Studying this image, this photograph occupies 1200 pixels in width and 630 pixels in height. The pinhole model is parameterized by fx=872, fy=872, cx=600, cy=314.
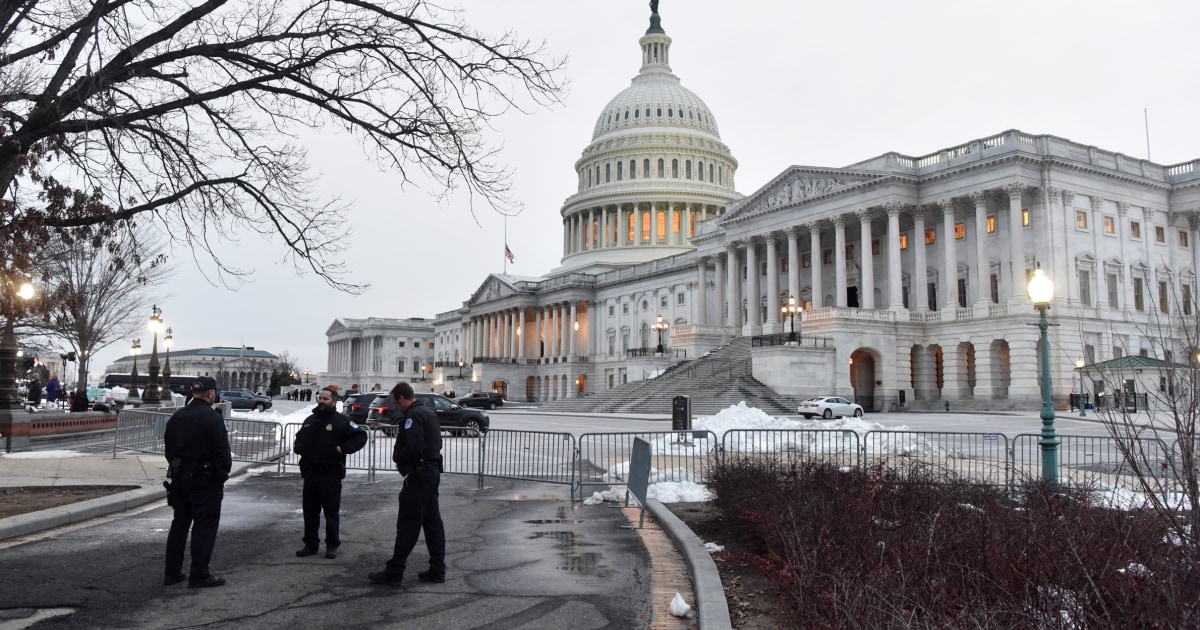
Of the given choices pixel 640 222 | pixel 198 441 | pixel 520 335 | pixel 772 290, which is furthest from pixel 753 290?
pixel 198 441

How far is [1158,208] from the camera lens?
61.2 meters

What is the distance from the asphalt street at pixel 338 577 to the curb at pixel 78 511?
295 millimetres

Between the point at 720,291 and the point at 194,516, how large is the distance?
70423mm

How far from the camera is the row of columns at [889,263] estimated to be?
5600 cm

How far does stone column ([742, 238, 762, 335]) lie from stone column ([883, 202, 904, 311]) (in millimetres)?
13325

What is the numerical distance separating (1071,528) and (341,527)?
29.9 feet

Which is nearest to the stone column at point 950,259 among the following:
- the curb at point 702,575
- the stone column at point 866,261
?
the stone column at point 866,261

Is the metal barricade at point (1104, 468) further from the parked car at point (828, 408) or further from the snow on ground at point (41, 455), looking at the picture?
the snow on ground at point (41, 455)

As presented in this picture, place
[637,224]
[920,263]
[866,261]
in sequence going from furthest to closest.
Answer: [637,224]
[866,261]
[920,263]

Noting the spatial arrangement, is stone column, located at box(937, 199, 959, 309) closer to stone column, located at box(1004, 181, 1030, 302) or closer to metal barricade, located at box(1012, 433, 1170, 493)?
stone column, located at box(1004, 181, 1030, 302)

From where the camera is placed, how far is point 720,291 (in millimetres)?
77438

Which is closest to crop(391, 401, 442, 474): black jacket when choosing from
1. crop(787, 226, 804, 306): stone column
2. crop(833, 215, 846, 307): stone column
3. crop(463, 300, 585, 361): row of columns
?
crop(833, 215, 846, 307): stone column

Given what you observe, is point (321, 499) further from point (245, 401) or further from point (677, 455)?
point (245, 401)

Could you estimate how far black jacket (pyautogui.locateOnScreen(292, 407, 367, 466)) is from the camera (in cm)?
1021
